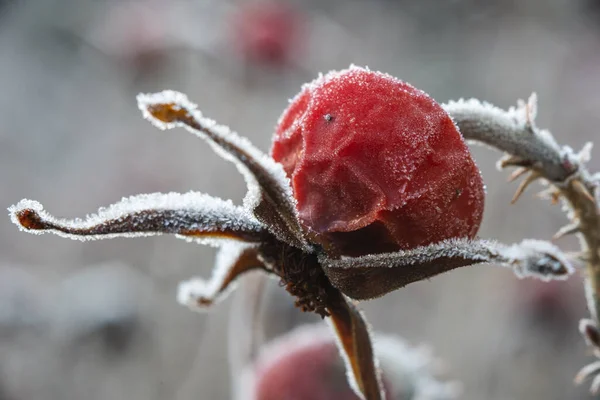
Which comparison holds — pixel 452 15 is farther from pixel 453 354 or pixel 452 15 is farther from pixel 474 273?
pixel 453 354

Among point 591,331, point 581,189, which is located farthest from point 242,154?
point 591,331

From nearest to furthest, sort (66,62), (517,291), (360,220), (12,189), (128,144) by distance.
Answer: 1. (360,220)
2. (517,291)
3. (12,189)
4. (128,144)
5. (66,62)

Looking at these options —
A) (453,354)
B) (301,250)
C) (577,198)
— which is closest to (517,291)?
(453,354)

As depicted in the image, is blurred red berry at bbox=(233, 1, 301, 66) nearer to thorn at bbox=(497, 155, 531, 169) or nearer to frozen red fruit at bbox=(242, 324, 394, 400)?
frozen red fruit at bbox=(242, 324, 394, 400)

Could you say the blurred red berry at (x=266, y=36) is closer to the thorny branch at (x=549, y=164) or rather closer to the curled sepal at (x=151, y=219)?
the thorny branch at (x=549, y=164)

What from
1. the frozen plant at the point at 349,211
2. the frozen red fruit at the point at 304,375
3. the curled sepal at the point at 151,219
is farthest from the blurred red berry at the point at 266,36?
the curled sepal at the point at 151,219

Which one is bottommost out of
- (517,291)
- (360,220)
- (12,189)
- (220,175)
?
(360,220)

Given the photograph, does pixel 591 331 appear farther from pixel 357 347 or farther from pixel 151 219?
pixel 151 219
